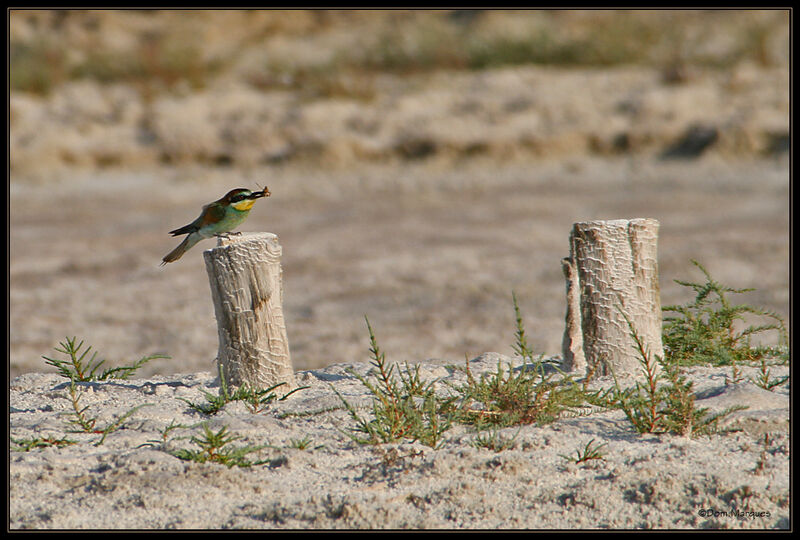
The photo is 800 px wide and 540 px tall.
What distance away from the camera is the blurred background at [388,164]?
704 centimetres

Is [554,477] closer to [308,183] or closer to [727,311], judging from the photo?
[727,311]

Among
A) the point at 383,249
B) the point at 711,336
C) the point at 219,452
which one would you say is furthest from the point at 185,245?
the point at 383,249

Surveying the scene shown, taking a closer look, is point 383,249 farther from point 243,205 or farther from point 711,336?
point 243,205

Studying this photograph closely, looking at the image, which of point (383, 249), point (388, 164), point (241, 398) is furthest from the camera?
point (388, 164)

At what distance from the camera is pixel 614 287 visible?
379cm

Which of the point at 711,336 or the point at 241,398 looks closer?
the point at 241,398

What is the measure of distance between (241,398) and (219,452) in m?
0.50

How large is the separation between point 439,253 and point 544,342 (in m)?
2.78

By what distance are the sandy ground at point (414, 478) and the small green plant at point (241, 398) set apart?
10 cm

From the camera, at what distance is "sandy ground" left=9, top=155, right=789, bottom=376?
6465 millimetres

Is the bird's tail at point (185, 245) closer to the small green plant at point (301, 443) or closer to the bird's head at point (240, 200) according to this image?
the bird's head at point (240, 200)

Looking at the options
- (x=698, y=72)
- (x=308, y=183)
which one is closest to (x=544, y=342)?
(x=308, y=183)

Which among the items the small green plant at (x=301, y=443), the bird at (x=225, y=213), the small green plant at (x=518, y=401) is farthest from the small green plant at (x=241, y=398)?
the small green plant at (x=518, y=401)

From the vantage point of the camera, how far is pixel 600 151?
455 inches
